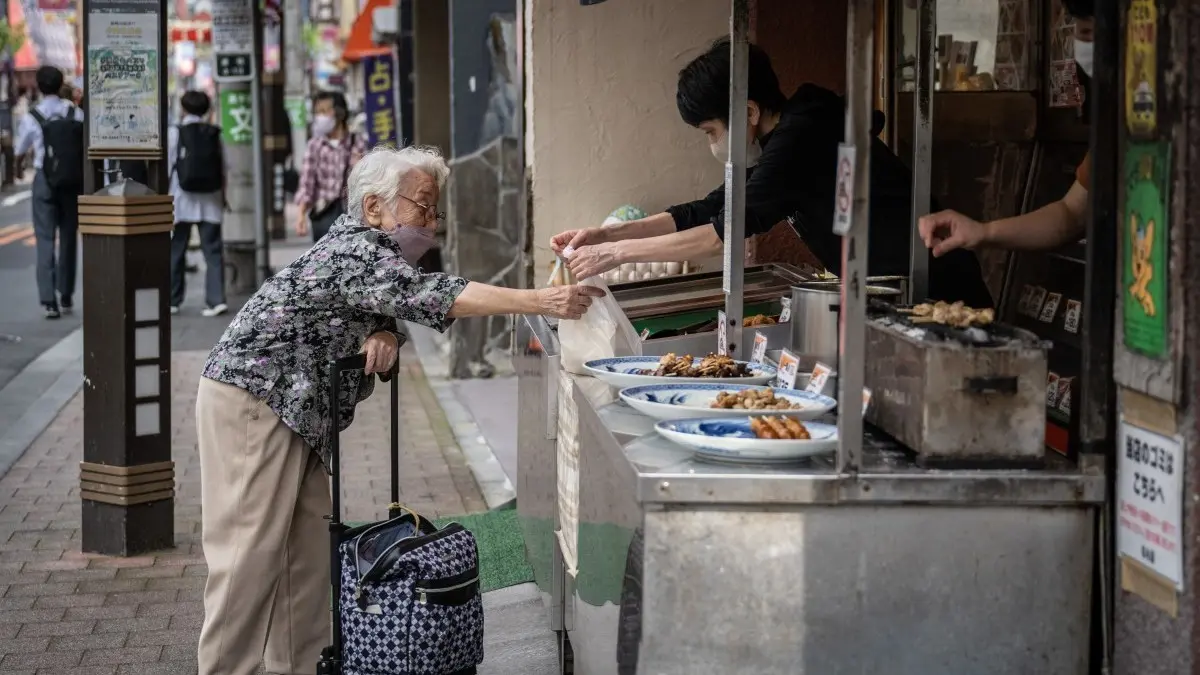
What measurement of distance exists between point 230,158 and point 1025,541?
1615cm

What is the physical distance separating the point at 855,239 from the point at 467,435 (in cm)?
675

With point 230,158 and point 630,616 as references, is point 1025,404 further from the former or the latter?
point 230,158

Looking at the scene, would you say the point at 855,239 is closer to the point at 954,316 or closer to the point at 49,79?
the point at 954,316

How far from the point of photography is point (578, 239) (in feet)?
17.2

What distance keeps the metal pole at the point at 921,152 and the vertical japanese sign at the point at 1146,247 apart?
1.19 meters

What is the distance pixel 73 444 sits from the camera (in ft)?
32.4

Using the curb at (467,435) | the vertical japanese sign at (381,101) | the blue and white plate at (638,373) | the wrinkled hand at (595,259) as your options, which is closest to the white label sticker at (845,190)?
the blue and white plate at (638,373)

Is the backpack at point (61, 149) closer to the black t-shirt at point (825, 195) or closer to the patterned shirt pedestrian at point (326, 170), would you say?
the patterned shirt pedestrian at point (326, 170)

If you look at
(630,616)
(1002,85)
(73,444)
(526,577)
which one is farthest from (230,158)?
(630,616)

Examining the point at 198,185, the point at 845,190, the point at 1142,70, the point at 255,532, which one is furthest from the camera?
the point at 198,185

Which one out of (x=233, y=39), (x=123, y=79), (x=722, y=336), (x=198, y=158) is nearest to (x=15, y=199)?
(x=233, y=39)

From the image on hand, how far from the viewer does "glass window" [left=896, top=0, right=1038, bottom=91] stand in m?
5.51

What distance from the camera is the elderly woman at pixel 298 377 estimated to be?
4.50 meters

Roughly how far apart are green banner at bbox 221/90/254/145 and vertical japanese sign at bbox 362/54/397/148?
4.49 ft
